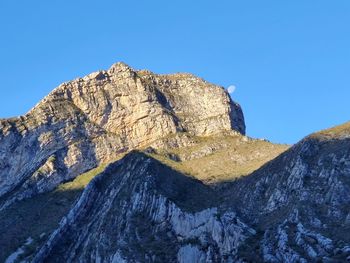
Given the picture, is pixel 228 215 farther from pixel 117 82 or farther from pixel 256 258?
pixel 117 82

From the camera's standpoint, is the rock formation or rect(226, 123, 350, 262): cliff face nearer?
rect(226, 123, 350, 262): cliff face

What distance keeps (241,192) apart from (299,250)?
2756cm

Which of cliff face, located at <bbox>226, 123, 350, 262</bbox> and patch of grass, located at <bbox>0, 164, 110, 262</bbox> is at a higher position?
patch of grass, located at <bbox>0, 164, 110, 262</bbox>

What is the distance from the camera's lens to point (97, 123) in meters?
172

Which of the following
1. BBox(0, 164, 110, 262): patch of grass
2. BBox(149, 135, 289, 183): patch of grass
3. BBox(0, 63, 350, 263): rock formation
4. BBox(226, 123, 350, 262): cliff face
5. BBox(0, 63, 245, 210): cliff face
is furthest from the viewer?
BBox(0, 63, 245, 210): cliff face

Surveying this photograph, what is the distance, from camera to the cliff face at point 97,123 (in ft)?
536

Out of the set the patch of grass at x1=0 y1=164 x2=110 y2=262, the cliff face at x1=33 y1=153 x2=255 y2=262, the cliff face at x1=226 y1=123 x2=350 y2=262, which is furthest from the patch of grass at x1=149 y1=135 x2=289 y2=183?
the patch of grass at x1=0 y1=164 x2=110 y2=262

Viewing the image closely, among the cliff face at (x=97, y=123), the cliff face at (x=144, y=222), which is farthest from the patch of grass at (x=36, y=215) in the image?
the cliff face at (x=144, y=222)

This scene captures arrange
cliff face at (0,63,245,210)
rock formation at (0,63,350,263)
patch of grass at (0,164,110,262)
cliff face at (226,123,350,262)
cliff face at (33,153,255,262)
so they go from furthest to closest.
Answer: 1. cliff face at (0,63,245,210)
2. patch of grass at (0,164,110,262)
3. cliff face at (33,153,255,262)
4. rock formation at (0,63,350,263)
5. cliff face at (226,123,350,262)

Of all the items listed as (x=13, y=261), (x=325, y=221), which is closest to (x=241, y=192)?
(x=325, y=221)

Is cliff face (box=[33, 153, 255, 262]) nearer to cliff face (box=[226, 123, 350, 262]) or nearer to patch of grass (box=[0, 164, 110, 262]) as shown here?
cliff face (box=[226, 123, 350, 262])

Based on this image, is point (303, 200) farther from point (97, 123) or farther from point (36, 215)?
point (97, 123)

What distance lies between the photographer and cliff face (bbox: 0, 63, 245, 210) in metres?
163

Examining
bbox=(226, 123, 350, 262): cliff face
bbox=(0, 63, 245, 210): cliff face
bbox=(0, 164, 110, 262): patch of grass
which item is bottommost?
bbox=(226, 123, 350, 262): cliff face
